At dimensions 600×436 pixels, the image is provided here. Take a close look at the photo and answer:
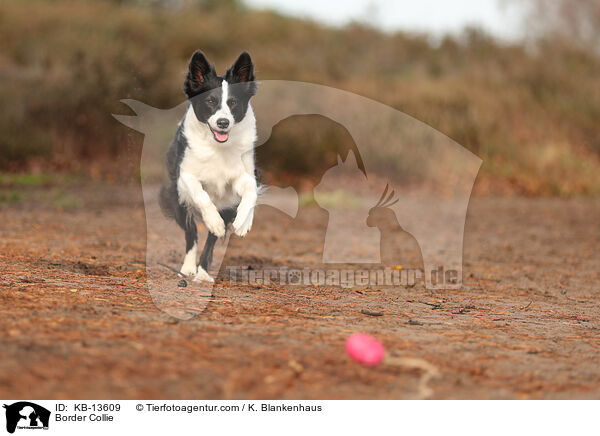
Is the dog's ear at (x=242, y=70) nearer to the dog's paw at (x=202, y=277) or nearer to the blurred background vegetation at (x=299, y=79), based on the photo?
the dog's paw at (x=202, y=277)

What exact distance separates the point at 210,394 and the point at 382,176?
14.2m

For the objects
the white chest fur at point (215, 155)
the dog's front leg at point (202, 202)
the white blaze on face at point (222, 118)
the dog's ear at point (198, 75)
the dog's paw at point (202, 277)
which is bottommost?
the dog's paw at point (202, 277)

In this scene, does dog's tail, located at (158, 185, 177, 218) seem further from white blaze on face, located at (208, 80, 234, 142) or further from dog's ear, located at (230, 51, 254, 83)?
dog's ear, located at (230, 51, 254, 83)

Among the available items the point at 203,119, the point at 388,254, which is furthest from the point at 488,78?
the point at 203,119

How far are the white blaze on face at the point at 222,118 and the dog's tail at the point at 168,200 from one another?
75 cm

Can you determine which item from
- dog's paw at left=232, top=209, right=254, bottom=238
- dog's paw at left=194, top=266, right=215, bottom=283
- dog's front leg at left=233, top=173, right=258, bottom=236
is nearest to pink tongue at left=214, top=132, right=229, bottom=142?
dog's front leg at left=233, top=173, right=258, bottom=236

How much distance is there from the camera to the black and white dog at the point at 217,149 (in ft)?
18.0

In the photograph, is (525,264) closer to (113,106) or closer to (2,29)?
(113,106)

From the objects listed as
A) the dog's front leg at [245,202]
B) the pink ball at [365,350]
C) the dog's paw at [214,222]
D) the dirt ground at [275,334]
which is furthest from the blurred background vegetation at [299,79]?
the pink ball at [365,350]

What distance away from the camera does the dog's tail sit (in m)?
6.04

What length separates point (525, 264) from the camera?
807 centimetres

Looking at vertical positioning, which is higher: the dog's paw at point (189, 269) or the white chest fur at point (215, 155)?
the white chest fur at point (215, 155)
